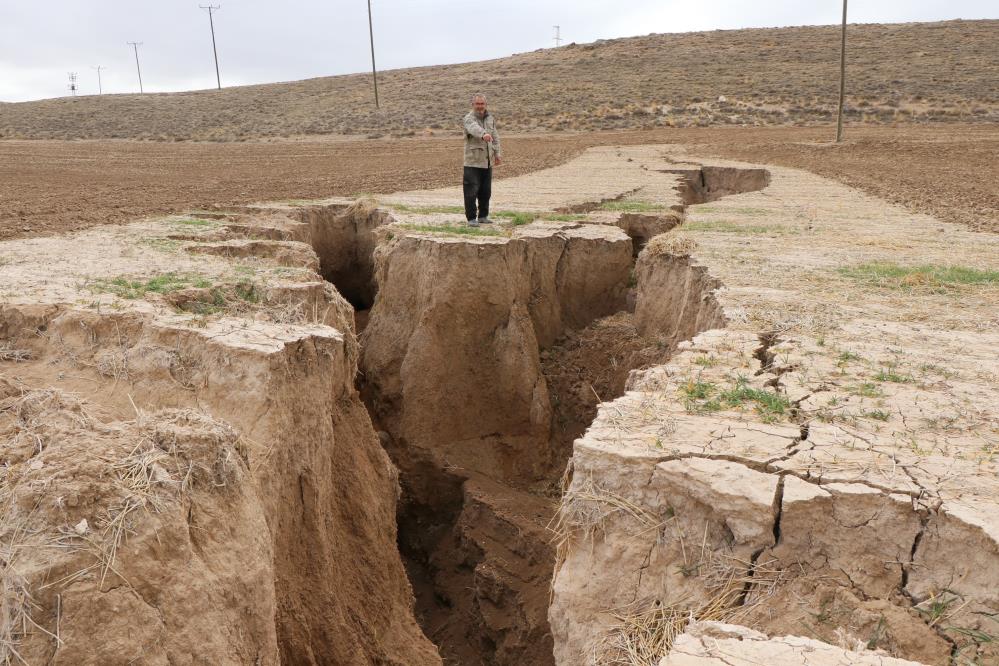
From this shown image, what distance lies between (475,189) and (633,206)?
286cm

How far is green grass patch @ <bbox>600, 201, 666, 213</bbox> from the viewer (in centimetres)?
1052

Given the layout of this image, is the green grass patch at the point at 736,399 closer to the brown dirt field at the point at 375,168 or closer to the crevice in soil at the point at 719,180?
the brown dirt field at the point at 375,168

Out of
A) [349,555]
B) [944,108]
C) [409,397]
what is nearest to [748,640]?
[349,555]

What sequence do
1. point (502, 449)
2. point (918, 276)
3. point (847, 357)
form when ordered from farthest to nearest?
point (502, 449), point (918, 276), point (847, 357)

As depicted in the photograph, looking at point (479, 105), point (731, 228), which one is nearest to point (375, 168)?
point (479, 105)

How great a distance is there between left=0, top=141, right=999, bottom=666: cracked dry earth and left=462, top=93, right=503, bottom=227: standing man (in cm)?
45

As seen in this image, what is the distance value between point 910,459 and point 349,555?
3.39m

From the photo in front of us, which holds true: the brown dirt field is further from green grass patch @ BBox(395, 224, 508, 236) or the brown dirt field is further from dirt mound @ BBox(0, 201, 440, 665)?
dirt mound @ BBox(0, 201, 440, 665)

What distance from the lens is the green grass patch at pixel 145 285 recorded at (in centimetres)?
529

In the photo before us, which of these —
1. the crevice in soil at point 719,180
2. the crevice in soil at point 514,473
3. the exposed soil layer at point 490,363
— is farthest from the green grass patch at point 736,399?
the crevice in soil at point 719,180

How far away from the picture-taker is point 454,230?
851 centimetres

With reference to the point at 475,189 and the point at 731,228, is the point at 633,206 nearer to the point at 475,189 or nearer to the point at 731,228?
the point at 731,228

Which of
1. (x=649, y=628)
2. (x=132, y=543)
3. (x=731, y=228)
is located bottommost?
(x=649, y=628)

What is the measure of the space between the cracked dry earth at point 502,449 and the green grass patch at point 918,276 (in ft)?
0.29
